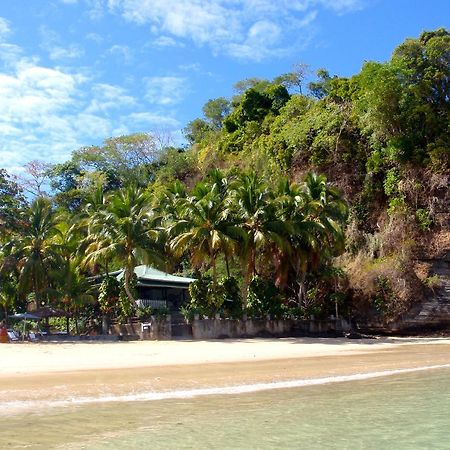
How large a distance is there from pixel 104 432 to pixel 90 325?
23242 millimetres

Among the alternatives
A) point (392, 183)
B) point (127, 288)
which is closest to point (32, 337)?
point (127, 288)

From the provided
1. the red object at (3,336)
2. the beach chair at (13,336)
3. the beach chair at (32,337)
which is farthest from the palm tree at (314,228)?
the red object at (3,336)

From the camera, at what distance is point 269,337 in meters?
27.2

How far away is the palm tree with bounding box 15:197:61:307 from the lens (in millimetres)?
28484

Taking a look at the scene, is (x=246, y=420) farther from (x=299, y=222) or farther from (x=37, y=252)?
(x=37, y=252)

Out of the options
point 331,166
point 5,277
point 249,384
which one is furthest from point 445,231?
point 5,277

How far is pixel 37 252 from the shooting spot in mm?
28812

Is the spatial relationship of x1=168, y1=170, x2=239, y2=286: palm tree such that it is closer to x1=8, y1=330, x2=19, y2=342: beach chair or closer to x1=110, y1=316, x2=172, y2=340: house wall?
x1=110, y1=316, x2=172, y2=340: house wall

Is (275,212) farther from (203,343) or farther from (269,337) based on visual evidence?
(203,343)

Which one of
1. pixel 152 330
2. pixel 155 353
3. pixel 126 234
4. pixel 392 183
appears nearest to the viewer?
pixel 155 353

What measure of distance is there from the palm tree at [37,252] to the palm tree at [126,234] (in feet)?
7.13

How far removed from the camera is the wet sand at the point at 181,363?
1131 centimetres

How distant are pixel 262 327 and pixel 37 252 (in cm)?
1246

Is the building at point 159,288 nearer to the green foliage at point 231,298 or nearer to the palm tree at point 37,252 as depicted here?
the palm tree at point 37,252
